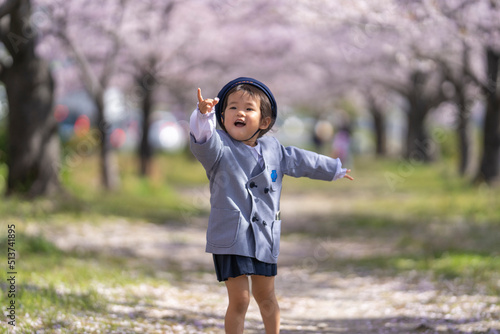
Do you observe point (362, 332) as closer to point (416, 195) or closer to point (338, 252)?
point (338, 252)

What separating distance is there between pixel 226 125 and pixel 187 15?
1005 centimetres

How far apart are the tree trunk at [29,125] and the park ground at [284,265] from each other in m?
0.45

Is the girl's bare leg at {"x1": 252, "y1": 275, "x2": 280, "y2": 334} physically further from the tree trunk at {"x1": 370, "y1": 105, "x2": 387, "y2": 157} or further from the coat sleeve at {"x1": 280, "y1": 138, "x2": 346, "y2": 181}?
the tree trunk at {"x1": 370, "y1": 105, "x2": 387, "y2": 157}

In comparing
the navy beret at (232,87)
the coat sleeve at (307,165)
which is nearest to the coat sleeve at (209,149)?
the navy beret at (232,87)

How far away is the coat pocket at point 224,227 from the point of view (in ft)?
11.0

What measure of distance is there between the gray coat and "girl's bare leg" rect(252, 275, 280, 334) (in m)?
0.16

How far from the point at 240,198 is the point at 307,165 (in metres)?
0.51

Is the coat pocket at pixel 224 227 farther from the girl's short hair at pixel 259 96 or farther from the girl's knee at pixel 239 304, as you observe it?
the girl's short hair at pixel 259 96

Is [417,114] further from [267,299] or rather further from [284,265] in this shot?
[267,299]

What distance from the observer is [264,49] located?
628 inches

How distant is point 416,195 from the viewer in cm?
1405

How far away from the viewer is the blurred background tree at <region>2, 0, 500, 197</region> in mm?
9547

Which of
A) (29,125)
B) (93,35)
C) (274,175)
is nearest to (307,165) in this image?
(274,175)

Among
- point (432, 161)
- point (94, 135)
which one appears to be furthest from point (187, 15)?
point (432, 161)
